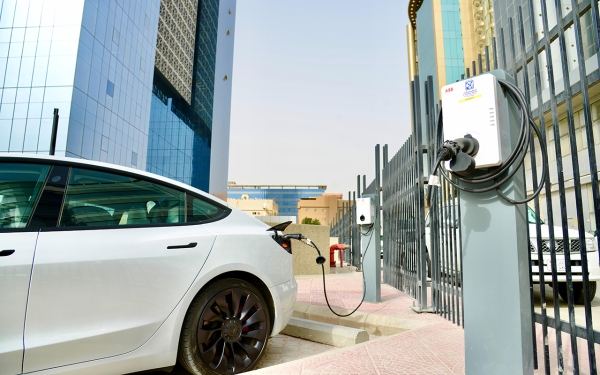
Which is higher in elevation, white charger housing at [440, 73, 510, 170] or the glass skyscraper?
the glass skyscraper

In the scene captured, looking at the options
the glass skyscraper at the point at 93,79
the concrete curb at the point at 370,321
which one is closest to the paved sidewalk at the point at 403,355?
the concrete curb at the point at 370,321

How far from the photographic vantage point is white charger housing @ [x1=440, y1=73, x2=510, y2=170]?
2.14 meters

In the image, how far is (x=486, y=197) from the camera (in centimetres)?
220

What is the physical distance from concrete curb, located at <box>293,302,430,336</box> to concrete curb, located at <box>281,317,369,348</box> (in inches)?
27.4

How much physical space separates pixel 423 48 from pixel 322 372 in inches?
2418

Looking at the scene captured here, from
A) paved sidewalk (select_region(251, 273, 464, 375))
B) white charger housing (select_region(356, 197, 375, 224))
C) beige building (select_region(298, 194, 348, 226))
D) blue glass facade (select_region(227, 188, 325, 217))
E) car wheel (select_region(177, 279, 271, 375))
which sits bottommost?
paved sidewalk (select_region(251, 273, 464, 375))

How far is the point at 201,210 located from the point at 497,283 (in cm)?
213

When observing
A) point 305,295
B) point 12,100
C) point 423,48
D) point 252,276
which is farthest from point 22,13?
point 423,48

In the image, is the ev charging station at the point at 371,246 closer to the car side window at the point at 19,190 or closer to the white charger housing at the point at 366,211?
the white charger housing at the point at 366,211

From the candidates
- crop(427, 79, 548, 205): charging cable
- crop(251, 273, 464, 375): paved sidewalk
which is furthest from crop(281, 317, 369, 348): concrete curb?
crop(427, 79, 548, 205): charging cable

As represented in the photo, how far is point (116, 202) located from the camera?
2.76 m

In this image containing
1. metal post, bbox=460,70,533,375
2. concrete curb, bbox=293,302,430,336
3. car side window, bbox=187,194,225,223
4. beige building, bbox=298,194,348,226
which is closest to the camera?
metal post, bbox=460,70,533,375

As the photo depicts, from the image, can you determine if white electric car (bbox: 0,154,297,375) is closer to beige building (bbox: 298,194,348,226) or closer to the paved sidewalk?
the paved sidewalk

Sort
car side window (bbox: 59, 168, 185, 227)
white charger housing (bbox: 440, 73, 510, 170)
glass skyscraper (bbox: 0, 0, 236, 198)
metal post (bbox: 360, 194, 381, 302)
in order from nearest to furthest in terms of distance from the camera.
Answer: white charger housing (bbox: 440, 73, 510, 170), car side window (bbox: 59, 168, 185, 227), metal post (bbox: 360, 194, 381, 302), glass skyscraper (bbox: 0, 0, 236, 198)
